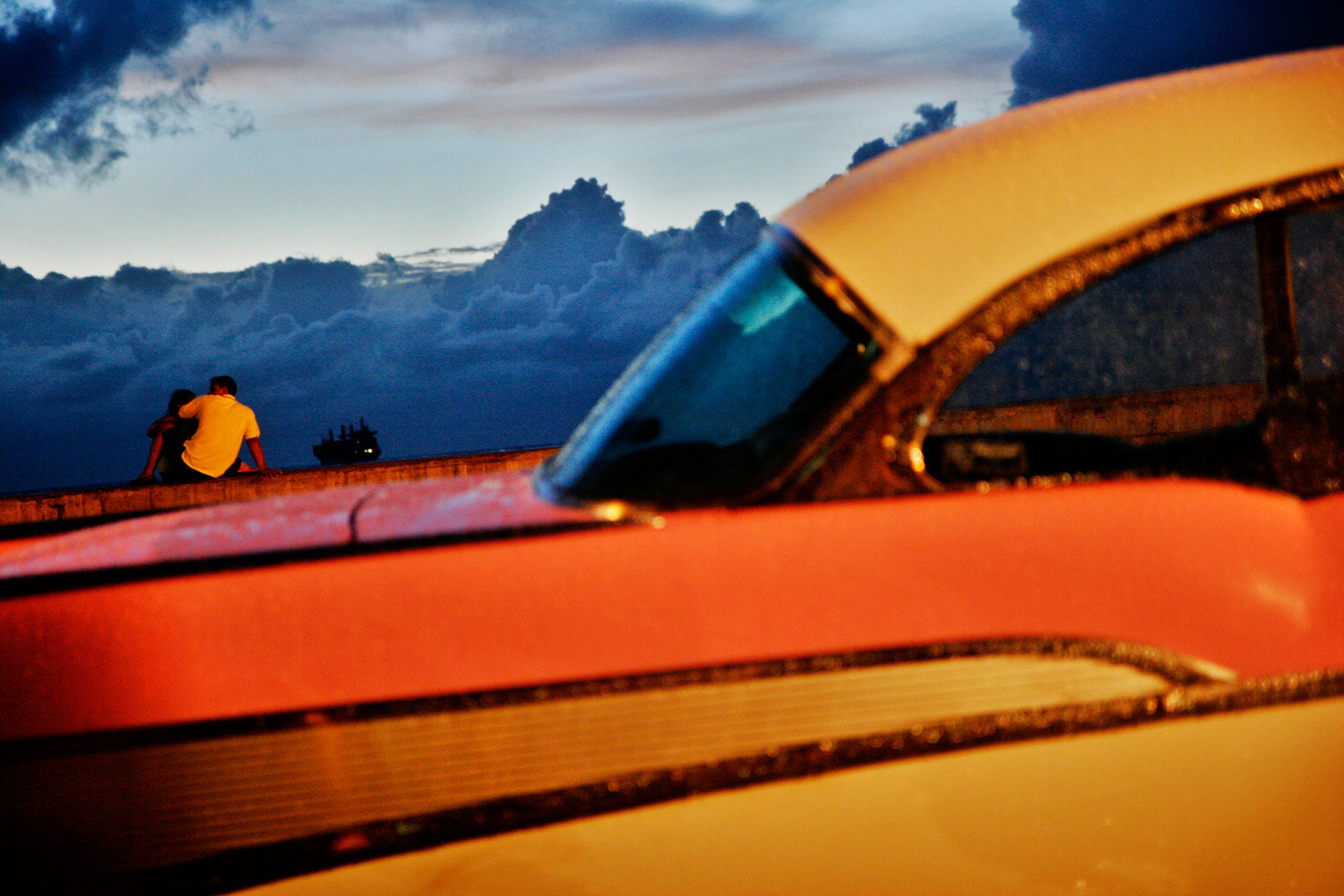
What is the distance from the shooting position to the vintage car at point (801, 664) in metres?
1.54

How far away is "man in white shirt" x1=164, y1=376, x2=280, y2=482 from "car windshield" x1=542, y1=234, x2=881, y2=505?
7706 mm

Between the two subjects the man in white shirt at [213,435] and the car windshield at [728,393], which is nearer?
the car windshield at [728,393]

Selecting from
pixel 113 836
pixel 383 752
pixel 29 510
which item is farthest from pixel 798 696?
pixel 29 510

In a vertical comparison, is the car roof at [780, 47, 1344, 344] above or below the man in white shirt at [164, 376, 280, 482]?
below

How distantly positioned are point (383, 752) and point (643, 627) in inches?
16.1

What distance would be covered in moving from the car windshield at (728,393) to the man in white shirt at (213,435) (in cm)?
771

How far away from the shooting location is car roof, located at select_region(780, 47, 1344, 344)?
174cm

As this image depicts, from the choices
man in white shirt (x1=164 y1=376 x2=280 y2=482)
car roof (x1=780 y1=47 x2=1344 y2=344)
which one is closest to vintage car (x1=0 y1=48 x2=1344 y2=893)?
car roof (x1=780 y1=47 x2=1344 y2=344)

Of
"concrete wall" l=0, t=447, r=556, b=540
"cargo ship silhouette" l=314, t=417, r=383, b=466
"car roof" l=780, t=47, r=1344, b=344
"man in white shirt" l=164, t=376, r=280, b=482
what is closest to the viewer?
"car roof" l=780, t=47, r=1344, b=344

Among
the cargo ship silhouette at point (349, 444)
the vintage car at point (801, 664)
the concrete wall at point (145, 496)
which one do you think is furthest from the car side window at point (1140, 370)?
the cargo ship silhouette at point (349, 444)

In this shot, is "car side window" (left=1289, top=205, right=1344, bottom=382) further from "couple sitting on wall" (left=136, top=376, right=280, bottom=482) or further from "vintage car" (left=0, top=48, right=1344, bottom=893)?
"couple sitting on wall" (left=136, top=376, right=280, bottom=482)

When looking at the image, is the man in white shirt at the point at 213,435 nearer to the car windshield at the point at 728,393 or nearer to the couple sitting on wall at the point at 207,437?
the couple sitting on wall at the point at 207,437

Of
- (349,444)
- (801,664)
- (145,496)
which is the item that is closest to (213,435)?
(145,496)

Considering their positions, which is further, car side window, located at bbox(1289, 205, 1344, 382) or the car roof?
car side window, located at bbox(1289, 205, 1344, 382)
